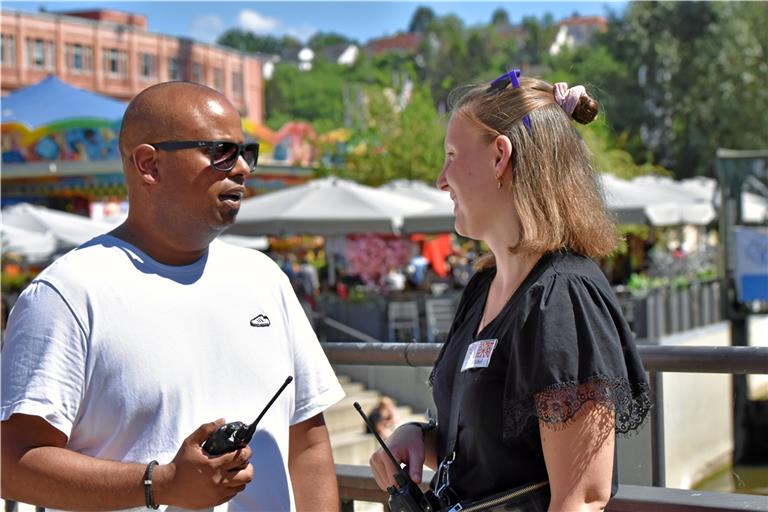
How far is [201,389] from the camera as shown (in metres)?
2.46

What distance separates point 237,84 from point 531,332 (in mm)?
91563

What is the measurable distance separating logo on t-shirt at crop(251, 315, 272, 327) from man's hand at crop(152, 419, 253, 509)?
13.5 inches

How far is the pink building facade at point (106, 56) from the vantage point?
70.1 metres

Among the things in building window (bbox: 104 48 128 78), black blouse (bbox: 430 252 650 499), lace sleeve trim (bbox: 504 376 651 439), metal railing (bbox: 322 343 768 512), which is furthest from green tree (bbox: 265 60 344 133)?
lace sleeve trim (bbox: 504 376 651 439)

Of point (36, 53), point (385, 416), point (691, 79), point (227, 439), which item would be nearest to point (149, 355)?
point (227, 439)

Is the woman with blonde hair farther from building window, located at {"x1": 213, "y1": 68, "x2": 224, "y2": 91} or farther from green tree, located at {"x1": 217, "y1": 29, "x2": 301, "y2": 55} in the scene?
green tree, located at {"x1": 217, "y1": 29, "x2": 301, "y2": 55}

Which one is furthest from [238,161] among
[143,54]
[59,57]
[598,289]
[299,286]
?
[143,54]

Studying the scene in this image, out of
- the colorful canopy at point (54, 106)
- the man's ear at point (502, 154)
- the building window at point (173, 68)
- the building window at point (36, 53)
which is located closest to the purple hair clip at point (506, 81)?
the man's ear at point (502, 154)

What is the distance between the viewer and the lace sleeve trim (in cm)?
214

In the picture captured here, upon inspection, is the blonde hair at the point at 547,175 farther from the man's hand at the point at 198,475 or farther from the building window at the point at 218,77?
the building window at the point at 218,77

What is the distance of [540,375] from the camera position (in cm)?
215

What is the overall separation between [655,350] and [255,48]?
186353 millimetres

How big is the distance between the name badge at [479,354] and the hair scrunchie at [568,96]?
54 centimetres

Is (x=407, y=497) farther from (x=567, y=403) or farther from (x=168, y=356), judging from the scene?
(x=168, y=356)
